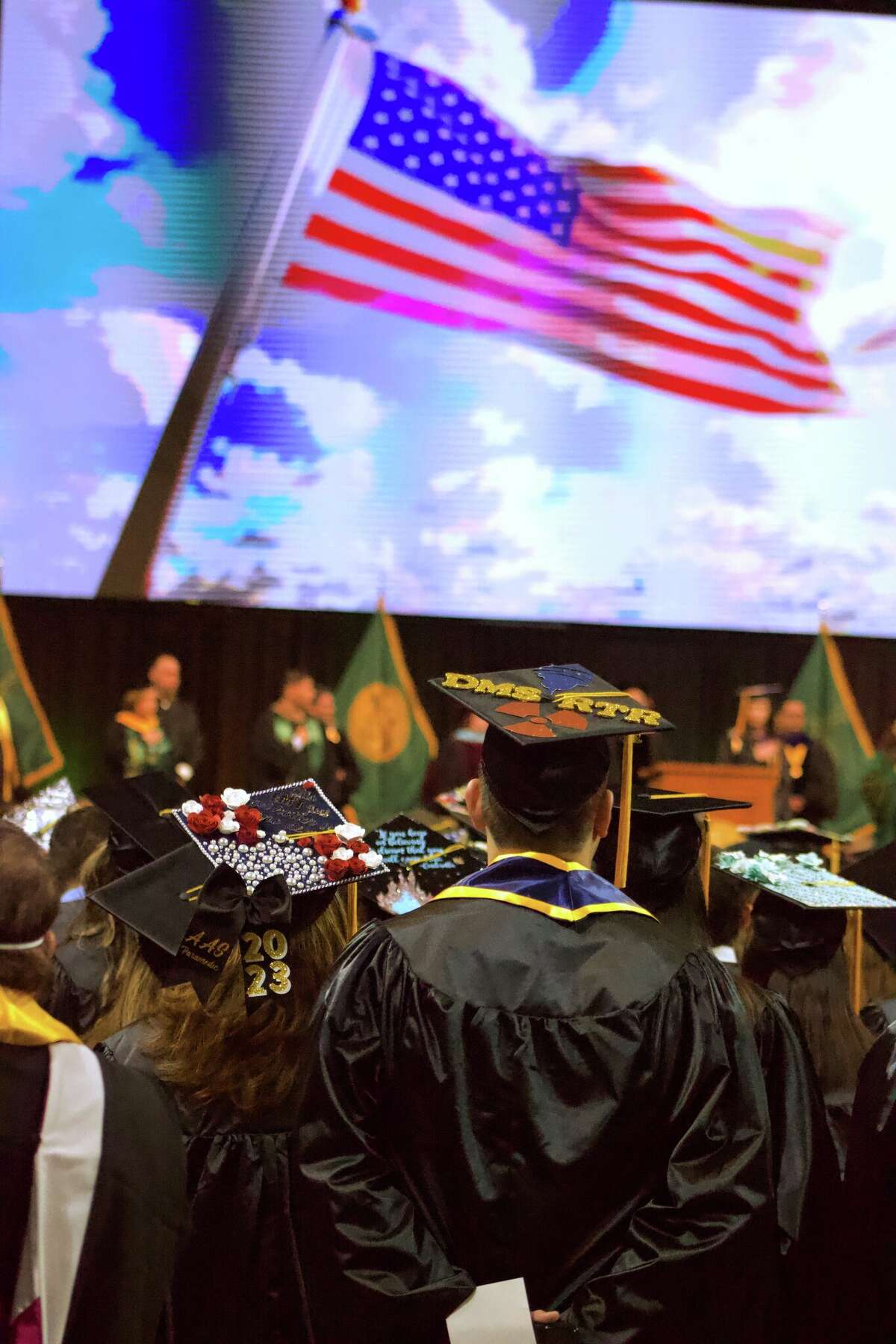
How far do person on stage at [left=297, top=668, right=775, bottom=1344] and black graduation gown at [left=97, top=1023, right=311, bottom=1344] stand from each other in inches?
16.7

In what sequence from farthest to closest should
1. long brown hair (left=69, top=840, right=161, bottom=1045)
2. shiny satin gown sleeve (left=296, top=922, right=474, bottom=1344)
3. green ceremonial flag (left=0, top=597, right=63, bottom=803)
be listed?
green ceremonial flag (left=0, top=597, right=63, bottom=803), long brown hair (left=69, top=840, right=161, bottom=1045), shiny satin gown sleeve (left=296, top=922, right=474, bottom=1344)

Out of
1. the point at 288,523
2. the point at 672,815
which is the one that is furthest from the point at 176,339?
the point at 672,815

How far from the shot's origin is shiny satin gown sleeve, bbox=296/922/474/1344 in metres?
1.53

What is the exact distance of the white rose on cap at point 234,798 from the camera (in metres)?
2.29

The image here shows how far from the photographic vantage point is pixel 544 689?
6.41 feet

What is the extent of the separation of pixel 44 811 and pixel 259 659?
6.14m

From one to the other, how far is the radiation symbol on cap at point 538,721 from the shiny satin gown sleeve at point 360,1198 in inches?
14.5

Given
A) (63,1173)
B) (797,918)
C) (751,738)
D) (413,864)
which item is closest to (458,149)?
(751,738)

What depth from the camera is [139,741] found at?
8781mm

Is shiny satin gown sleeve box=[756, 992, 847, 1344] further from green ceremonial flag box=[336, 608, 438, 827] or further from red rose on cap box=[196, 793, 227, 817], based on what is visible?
green ceremonial flag box=[336, 608, 438, 827]

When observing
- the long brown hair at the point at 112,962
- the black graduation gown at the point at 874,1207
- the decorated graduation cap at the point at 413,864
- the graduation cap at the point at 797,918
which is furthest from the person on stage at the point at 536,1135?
the decorated graduation cap at the point at 413,864

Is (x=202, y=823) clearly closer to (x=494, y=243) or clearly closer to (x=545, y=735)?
(x=545, y=735)

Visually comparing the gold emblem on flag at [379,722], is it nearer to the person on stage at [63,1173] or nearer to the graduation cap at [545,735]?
the graduation cap at [545,735]

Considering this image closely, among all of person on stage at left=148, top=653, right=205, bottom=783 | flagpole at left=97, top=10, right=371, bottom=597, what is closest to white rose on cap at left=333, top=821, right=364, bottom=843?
person on stage at left=148, top=653, right=205, bottom=783
